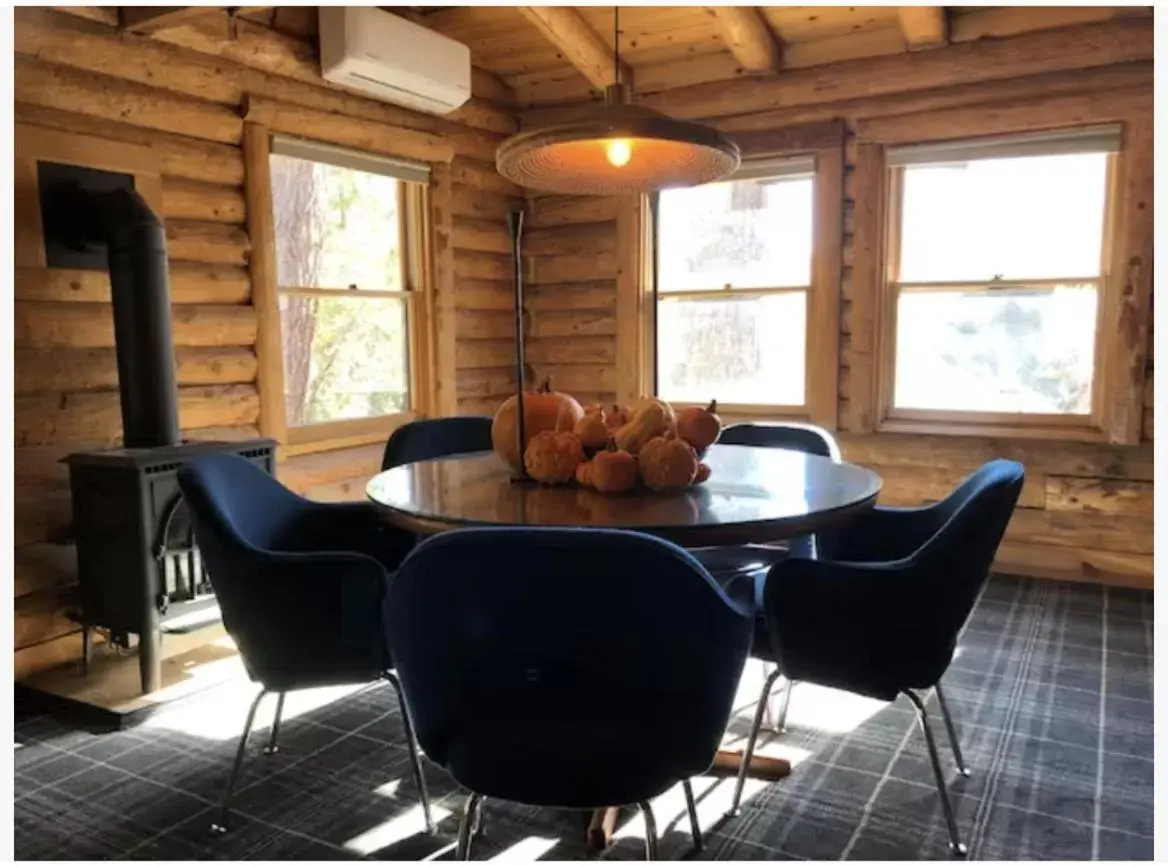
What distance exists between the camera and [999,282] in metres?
4.14

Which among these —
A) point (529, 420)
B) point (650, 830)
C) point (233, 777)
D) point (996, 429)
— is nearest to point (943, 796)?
point (650, 830)

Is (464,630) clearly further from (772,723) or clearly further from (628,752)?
(772,723)

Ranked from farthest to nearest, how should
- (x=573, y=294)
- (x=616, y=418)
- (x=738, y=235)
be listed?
(x=573, y=294), (x=738, y=235), (x=616, y=418)

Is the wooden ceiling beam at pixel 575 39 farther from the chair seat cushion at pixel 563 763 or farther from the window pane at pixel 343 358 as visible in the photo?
the chair seat cushion at pixel 563 763

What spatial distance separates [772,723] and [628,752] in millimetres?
1338

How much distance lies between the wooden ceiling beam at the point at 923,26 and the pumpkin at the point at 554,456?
2.81m

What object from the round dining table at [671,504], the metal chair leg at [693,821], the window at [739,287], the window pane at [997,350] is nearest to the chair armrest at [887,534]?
the round dining table at [671,504]

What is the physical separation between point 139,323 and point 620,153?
1.76 metres

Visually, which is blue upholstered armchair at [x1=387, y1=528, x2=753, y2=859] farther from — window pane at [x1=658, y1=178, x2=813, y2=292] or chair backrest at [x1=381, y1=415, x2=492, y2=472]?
window pane at [x1=658, y1=178, x2=813, y2=292]

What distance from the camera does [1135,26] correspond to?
3.64 metres

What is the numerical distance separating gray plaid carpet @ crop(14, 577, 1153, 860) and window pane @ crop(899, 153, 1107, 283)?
195 cm

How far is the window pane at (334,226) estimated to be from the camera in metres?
3.85

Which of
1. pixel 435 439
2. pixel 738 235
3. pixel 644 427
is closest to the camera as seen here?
pixel 644 427

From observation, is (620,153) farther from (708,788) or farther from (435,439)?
(708,788)
